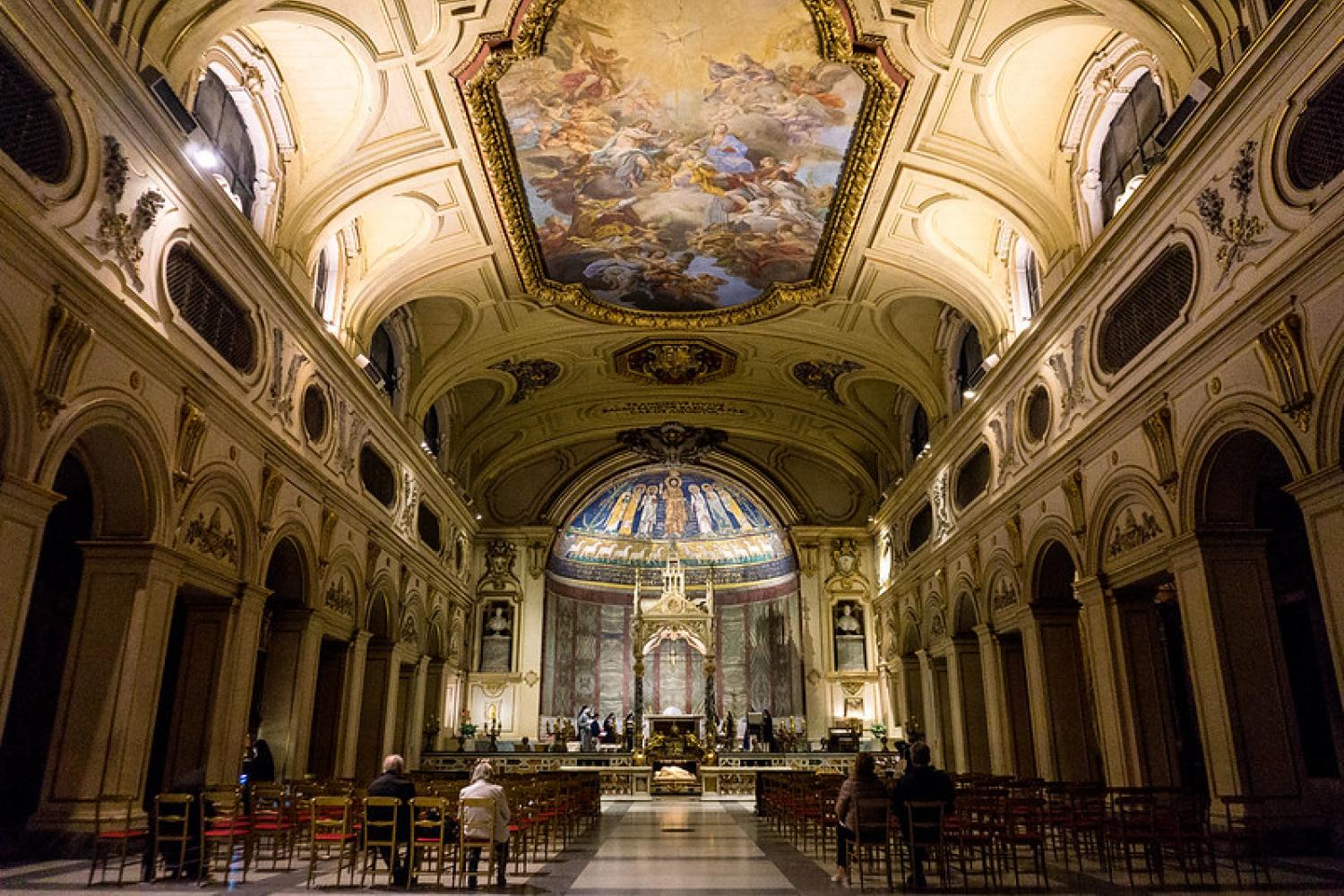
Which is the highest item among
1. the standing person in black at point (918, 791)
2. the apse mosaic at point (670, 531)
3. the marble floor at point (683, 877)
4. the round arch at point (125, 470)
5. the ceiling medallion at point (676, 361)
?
the ceiling medallion at point (676, 361)

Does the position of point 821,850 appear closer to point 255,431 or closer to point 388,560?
point 255,431

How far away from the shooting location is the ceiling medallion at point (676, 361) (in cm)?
2295

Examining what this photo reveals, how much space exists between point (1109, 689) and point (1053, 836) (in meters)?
2.79

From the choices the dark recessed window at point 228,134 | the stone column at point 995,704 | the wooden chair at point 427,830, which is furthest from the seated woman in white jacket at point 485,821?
the stone column at point 995,704

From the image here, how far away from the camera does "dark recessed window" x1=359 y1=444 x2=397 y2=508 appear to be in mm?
17562

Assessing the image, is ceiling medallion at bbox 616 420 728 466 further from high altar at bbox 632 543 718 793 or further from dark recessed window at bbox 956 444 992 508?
dark recessed window at bbox 956 444 992 508

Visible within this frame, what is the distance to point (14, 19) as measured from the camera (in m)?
7.75

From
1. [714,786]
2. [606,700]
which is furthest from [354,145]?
[606,700]

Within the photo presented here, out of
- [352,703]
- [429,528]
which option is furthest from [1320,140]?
[429,528]

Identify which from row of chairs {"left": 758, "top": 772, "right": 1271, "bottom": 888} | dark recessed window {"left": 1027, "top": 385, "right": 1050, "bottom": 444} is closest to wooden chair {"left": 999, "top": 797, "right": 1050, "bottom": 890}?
row of chairs {"left": 758, "top": 772, "right": 1271, "bottom": 888}

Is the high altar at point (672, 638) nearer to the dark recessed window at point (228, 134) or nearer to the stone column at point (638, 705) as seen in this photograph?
the stone column at point (638, 705)

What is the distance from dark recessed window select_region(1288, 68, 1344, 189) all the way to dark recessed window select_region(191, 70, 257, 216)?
441 inches

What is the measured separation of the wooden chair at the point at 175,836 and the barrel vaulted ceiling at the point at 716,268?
7013 mm

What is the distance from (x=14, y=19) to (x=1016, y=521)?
14.0 metres
